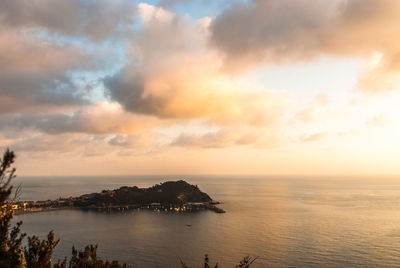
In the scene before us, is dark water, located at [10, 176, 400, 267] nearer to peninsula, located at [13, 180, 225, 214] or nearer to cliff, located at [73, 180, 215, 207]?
peninsula, located at [13, 180, 225, 214]

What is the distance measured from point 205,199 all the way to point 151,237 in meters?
94.1

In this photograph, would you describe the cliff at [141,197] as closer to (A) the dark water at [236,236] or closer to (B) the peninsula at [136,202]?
(B) the peninsula at [136,202]

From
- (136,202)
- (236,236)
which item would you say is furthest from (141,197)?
(236,236)

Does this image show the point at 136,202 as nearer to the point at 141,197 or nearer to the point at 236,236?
the point at 141,197

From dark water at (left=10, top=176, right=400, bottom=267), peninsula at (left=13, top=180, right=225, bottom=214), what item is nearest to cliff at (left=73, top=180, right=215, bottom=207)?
peninsula at (left=13, top=180, right=225, bottom=214)

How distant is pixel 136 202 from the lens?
184750 mm

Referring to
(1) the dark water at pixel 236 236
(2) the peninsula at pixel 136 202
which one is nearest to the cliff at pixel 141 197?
(2) the peninsula at pixel 136 202

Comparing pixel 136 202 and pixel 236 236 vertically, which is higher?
Answer: pixel 136 202

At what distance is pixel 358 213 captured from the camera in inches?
5778

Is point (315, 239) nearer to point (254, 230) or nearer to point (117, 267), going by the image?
point (254, 230)

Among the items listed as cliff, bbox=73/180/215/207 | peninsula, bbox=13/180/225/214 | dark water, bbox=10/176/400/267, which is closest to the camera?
dark water, bbox=10/176/400/267

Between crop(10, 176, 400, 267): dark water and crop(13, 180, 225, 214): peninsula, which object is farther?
crop(13, 180, 225, 214): peninsula

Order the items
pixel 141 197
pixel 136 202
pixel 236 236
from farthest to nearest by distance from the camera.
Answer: pixel 141 197
pixel 136 202
pixel 236 236

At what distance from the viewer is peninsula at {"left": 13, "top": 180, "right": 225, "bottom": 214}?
553 feet
